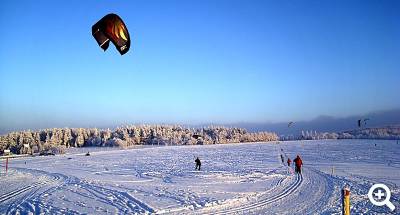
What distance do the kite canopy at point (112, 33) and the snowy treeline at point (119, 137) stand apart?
85999 millimetres

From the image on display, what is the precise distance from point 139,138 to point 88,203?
107492 millimetres

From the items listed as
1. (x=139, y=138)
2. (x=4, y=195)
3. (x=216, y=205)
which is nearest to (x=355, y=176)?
(x=216, y=205)

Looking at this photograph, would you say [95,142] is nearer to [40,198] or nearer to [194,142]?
[194,142]

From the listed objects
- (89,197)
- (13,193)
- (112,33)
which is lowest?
(13,193)

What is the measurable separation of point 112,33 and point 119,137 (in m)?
112

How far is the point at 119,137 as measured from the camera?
4555 inches

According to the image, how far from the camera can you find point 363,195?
14188 mm

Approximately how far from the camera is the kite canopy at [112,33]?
679 cm

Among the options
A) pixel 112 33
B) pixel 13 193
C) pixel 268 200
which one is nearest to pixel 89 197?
pixel 13 193

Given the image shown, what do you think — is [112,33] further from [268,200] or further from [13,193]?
[13,193]

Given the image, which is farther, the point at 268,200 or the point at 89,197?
the point at 89,197

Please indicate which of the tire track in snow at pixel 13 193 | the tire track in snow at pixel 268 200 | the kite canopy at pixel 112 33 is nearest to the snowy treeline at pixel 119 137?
the tire track in snow at pixel 13 193

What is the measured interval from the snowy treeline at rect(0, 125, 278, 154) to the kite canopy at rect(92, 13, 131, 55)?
282 feet

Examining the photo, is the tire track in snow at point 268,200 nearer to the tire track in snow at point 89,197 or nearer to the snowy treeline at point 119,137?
the tire track in snow at point 89,197
